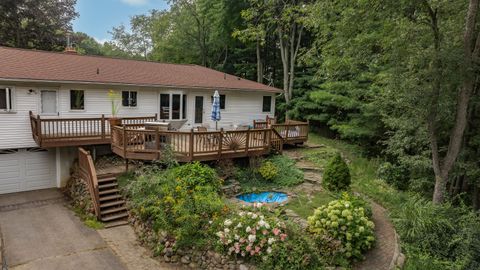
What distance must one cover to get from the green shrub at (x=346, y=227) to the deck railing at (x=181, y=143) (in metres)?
4.33

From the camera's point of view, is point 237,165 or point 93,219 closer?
point 93,219

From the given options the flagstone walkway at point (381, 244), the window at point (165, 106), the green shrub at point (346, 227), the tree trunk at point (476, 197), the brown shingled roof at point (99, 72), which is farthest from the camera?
the window at point (165, 106)

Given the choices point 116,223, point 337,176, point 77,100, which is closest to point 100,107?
point 77,100

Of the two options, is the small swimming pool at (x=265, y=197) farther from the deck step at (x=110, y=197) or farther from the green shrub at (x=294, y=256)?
the deck step at (x=110, y=197)

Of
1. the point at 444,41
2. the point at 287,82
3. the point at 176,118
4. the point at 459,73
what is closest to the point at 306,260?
→ the point at 459,73

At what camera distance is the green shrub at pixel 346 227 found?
259 inches

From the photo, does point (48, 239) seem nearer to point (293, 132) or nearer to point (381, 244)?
point (381, 244)

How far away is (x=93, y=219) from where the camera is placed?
9.42 m

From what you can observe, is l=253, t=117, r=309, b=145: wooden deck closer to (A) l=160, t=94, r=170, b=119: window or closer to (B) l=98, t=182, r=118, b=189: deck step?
(A) l=160, t=94, r=170, b=119: window

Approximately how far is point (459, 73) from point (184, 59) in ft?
87.4

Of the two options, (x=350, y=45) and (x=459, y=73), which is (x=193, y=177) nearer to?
(x=350, y=45)

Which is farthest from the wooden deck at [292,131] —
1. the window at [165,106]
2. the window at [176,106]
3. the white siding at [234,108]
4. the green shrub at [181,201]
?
the green shrub at [181,201]

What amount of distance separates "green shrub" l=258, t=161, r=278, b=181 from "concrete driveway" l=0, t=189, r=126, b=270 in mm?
5524

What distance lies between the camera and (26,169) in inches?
482
